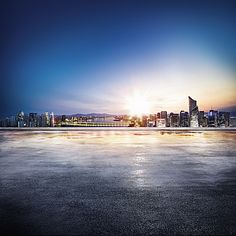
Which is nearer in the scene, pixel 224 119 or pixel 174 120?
pixel 224 119

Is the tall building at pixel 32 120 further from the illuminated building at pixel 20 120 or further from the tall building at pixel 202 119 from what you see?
the tall building at pixel 202 119

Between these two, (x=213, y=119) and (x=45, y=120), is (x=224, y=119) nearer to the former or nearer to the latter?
(x=213, y=119)

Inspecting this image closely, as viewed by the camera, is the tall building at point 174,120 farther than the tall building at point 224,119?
Yes

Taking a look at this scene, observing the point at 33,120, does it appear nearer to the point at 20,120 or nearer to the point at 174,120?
the point at 20,120

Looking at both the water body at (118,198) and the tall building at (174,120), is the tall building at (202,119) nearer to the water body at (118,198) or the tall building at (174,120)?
the tall building at (174,120)

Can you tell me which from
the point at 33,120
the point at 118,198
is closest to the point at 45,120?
the point at 33,120

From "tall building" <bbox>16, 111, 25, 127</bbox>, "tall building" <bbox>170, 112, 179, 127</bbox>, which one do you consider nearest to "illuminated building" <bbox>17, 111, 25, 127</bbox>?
"tall building" <bbox>16, 111, 25, 127</bbox>

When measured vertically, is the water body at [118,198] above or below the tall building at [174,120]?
below

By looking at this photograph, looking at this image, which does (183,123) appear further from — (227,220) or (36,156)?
(227,220)

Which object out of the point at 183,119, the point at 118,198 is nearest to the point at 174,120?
the point at 183,119

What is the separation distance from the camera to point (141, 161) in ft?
28.0

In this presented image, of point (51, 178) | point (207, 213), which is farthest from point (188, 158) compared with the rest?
point (207, 213)

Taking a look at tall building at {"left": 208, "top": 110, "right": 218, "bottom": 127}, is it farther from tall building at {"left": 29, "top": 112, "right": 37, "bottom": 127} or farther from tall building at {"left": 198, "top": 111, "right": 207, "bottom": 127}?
tall building at {"left": 29, "top": 112, "right": 37, "bottom": 127}

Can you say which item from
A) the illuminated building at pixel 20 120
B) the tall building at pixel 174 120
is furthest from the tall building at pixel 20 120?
the tall building at pixel 174 120
